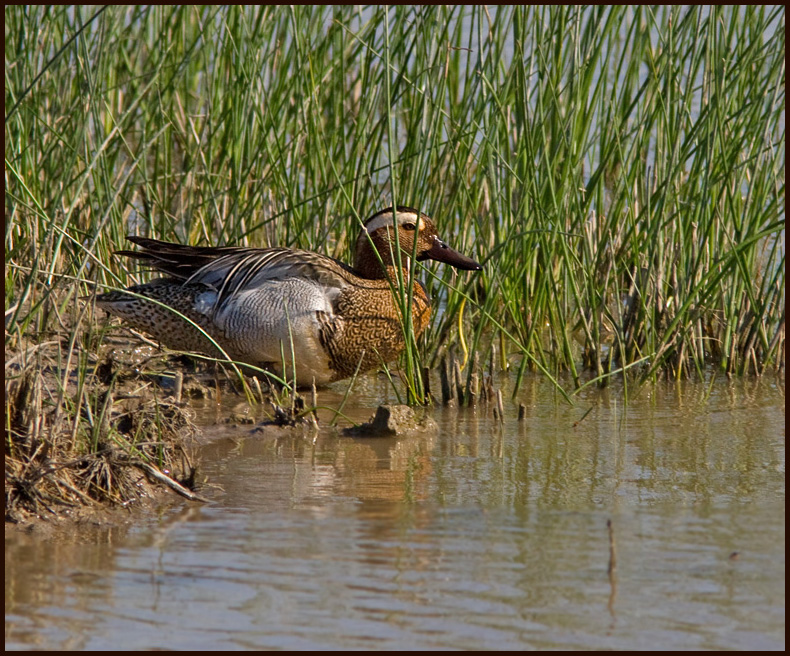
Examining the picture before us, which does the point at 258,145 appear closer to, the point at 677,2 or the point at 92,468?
the point at 677,2

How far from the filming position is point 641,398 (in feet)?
17.9

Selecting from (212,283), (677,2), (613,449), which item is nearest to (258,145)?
(212,283)

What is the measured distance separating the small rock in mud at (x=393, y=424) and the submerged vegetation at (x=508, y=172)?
32 centimetres

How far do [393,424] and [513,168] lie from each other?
4.83 ft

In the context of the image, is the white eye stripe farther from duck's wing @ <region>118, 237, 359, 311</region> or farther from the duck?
duck's wing @ <region>118, 237, 359, 311</region>

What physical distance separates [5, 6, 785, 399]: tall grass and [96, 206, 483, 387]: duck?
19 centimetres

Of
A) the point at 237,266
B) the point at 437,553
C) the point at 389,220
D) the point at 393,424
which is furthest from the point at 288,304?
the point at 437,553

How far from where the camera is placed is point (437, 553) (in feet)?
10.7

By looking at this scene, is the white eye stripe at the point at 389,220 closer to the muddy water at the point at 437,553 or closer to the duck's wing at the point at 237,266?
the duck's wing at the point at 237,266

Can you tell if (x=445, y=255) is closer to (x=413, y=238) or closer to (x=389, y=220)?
(x=413, y=238)

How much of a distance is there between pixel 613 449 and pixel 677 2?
2.04 meters

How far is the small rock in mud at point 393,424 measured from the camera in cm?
471

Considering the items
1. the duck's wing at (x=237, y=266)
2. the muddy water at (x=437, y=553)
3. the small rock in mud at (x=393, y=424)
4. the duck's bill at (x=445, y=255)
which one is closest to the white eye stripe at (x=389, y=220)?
the duck's bill at (x=445, y=255)

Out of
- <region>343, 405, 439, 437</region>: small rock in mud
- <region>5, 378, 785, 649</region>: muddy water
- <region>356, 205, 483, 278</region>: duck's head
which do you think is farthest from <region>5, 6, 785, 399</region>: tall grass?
<region>5, 378, 785, 649</region>: muddy water
